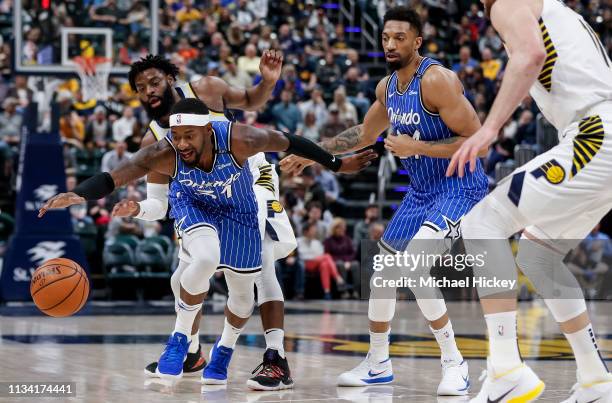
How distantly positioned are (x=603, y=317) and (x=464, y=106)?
7.34m

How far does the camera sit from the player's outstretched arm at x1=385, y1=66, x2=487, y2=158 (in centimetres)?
624

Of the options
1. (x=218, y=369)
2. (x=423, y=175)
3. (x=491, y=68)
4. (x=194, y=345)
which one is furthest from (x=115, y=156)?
(x=423, y=175)

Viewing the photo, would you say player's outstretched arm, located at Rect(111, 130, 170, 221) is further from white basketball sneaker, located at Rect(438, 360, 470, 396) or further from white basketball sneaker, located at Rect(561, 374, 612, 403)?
white basketball sneaker, located at Rect(561, 374, 612, 403)

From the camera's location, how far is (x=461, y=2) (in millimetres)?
23641

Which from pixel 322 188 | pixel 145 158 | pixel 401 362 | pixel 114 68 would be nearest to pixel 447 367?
pixel 401 362

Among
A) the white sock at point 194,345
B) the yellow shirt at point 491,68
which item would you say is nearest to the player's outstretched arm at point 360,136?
the white sock at point 194,345

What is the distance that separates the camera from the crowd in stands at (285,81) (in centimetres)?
1409

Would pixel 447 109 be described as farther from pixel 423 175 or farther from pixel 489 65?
pixel 489 65

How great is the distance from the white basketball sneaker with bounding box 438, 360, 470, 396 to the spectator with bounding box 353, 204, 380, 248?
9.29 metres

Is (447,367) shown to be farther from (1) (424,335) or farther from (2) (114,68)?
(2) (114,68)

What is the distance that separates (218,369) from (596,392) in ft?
7.88

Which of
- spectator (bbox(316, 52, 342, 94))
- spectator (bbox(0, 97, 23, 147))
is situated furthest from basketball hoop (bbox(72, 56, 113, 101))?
spectator (bbox(316, 52, 342, 94))

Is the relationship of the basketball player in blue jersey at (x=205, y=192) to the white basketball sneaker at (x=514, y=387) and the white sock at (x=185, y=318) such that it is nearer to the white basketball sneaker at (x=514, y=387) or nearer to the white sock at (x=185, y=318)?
the white sock at (x=185, y=318)

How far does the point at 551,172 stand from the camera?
15.2 ft
